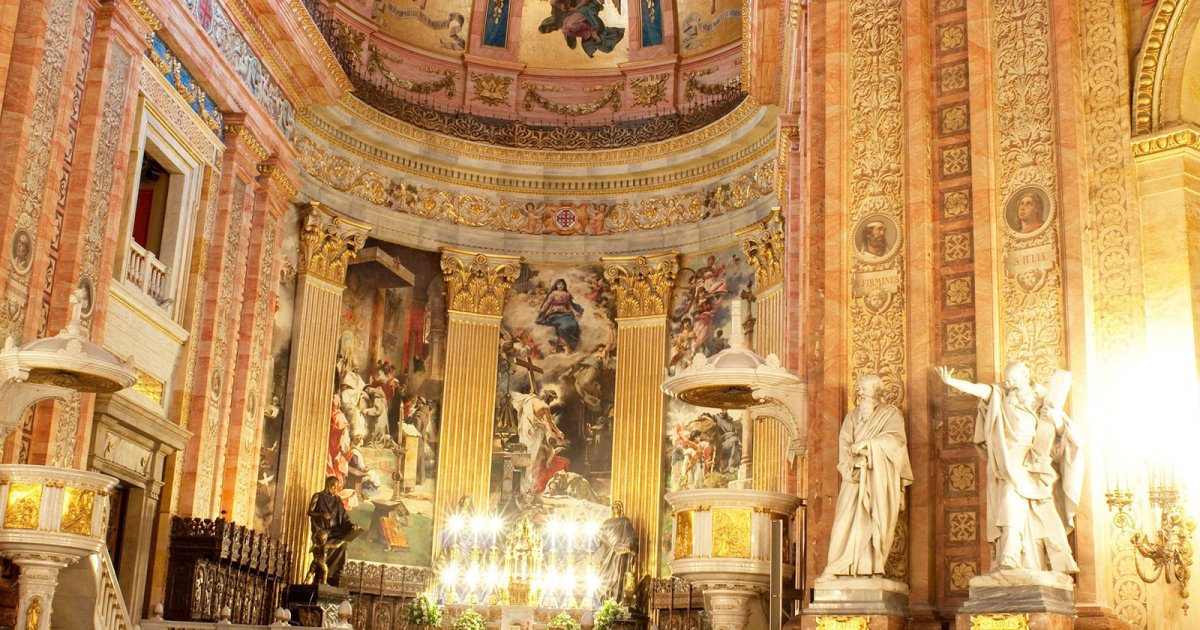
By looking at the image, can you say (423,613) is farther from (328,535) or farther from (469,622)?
(328,535)

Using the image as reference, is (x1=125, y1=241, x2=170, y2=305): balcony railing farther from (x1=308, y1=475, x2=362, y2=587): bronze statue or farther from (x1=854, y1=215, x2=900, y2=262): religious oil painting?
(x1=854, y1=215, x2=900, y2=262): religious oil painting

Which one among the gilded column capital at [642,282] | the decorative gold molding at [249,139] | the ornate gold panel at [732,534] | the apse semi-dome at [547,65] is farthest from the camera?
the apse semi-dome at [547,65]

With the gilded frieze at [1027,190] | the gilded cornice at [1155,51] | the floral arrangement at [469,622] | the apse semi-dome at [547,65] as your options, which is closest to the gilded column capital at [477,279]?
the apse semi-dome at [547,65]

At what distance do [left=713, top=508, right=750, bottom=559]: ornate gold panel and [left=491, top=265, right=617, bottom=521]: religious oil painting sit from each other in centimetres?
1254

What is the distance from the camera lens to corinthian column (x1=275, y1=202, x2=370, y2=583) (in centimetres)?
2150

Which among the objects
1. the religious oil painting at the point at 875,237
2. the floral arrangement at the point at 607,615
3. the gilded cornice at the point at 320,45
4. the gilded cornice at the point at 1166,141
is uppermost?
Answer: the gilded cornice at the point at 320,45

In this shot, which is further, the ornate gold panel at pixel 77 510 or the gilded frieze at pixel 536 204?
the gilded frieze at pixel 536 204

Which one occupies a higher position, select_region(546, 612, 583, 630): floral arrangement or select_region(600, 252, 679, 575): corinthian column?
select_region(600, 252, 679, 575): corinthian column

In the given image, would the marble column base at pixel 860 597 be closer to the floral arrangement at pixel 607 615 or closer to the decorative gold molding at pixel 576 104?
the floral arrangement at pixel 607 615

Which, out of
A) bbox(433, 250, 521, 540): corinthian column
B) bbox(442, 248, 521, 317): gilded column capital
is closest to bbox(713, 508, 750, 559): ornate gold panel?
bbox(433, 250, 521, 540): corinthian column

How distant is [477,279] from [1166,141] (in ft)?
50.5

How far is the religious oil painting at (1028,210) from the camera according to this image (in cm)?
1023

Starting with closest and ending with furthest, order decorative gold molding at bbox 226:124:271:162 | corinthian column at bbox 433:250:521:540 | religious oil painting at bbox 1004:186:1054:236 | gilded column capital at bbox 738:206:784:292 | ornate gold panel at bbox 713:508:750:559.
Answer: religious oil painting at bbox 1004:186:1054:236 → ornate gold panel at bbox 713:508:750:559 → decorative gold molding at bbox 226:124:271:162 → gilded column capital at bbox 738:206:784:292 → corinthian column at bbox 433:250:521:540

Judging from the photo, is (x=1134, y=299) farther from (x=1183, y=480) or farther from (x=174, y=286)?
(x=174, y=286)
